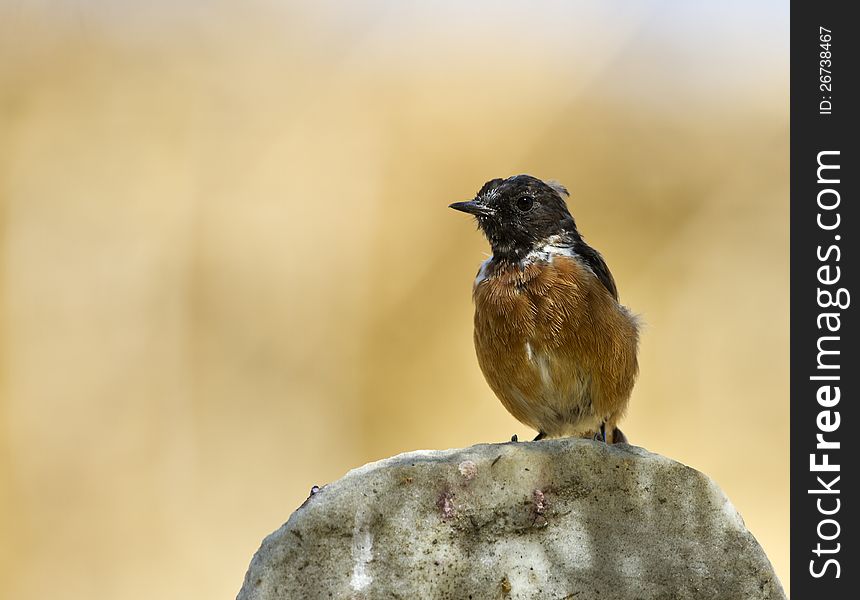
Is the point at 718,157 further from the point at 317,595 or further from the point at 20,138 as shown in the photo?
the point at 317,595

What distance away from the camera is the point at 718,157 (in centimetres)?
953

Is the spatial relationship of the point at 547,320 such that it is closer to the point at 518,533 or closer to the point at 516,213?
the point at 516,213

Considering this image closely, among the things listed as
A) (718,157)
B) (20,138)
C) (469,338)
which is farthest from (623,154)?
(20,138)

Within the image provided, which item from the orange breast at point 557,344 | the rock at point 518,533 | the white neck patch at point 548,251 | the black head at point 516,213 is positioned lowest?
the rock at point 518,533

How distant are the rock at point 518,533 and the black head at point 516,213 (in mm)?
1595

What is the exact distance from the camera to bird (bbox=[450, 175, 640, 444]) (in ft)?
18.2

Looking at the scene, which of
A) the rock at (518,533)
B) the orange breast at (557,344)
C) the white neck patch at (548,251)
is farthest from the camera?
the white neck patch at (548,251)

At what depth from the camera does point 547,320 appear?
555 cm

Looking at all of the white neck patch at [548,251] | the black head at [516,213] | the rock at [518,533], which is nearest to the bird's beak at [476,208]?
the black head at [516,213]

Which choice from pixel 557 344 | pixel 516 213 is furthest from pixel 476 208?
pixel 557 344

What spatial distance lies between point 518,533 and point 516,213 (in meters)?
2.06

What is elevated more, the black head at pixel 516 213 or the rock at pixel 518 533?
the black head at pixel 516 213

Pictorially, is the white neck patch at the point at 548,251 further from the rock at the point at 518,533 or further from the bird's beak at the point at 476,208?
the rock at the point at 518,533

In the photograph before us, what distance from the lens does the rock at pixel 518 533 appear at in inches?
162
